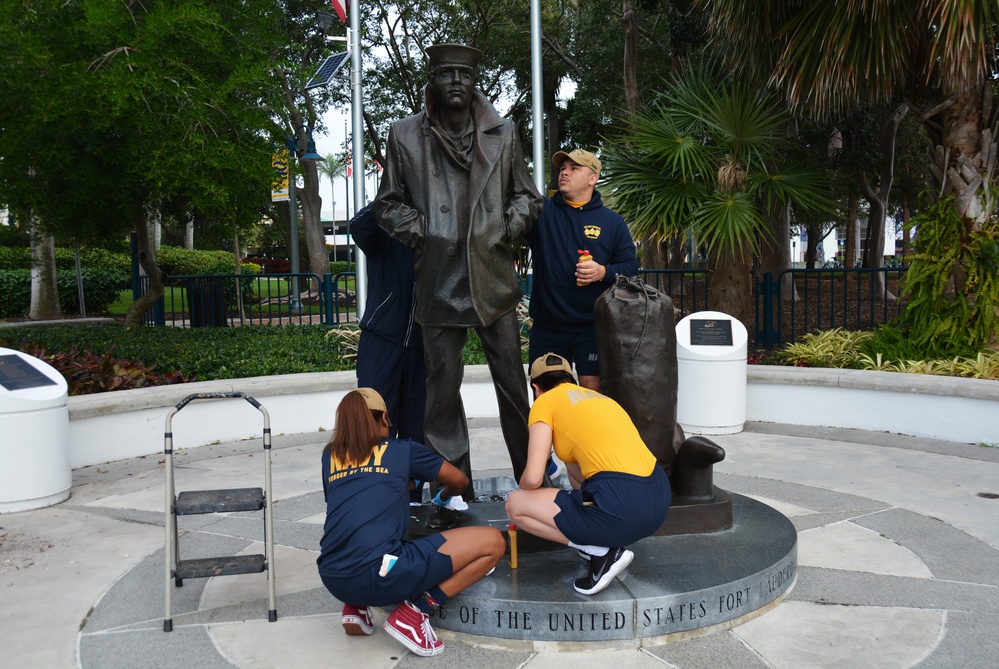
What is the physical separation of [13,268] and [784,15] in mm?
23659

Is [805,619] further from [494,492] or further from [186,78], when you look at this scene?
[186,78]

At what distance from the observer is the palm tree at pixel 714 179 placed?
9.34m

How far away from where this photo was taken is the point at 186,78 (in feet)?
29.5

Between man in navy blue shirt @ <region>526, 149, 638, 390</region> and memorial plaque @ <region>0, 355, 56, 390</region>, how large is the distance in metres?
3.49

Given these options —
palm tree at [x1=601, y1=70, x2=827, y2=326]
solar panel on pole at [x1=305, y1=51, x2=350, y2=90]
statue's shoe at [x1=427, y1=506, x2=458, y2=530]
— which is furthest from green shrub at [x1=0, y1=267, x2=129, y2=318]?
statue's shoe at [x1=427, y1=506, x2=458, y2=530]

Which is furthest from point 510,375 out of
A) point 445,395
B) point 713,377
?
point 713,377

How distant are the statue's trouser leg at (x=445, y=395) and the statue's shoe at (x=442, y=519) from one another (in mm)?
244

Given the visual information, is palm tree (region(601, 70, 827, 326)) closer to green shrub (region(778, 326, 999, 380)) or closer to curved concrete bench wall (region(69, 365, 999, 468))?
green shrub (region(778, 326, 999, 380))

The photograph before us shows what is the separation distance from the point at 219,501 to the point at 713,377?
4893mm

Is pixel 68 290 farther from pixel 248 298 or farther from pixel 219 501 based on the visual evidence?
pixel 219 501

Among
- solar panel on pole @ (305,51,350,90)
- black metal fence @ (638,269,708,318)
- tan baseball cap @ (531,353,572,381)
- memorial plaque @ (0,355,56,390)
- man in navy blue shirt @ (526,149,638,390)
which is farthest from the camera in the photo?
solar panel on pole @ (305,51,350,90)

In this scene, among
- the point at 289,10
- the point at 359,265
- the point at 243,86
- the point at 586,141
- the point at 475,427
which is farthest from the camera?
the point at 586,141

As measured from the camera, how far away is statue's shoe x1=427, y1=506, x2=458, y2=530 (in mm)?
4309

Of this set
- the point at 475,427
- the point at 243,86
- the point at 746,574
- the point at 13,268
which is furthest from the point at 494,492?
the point at 13,268
